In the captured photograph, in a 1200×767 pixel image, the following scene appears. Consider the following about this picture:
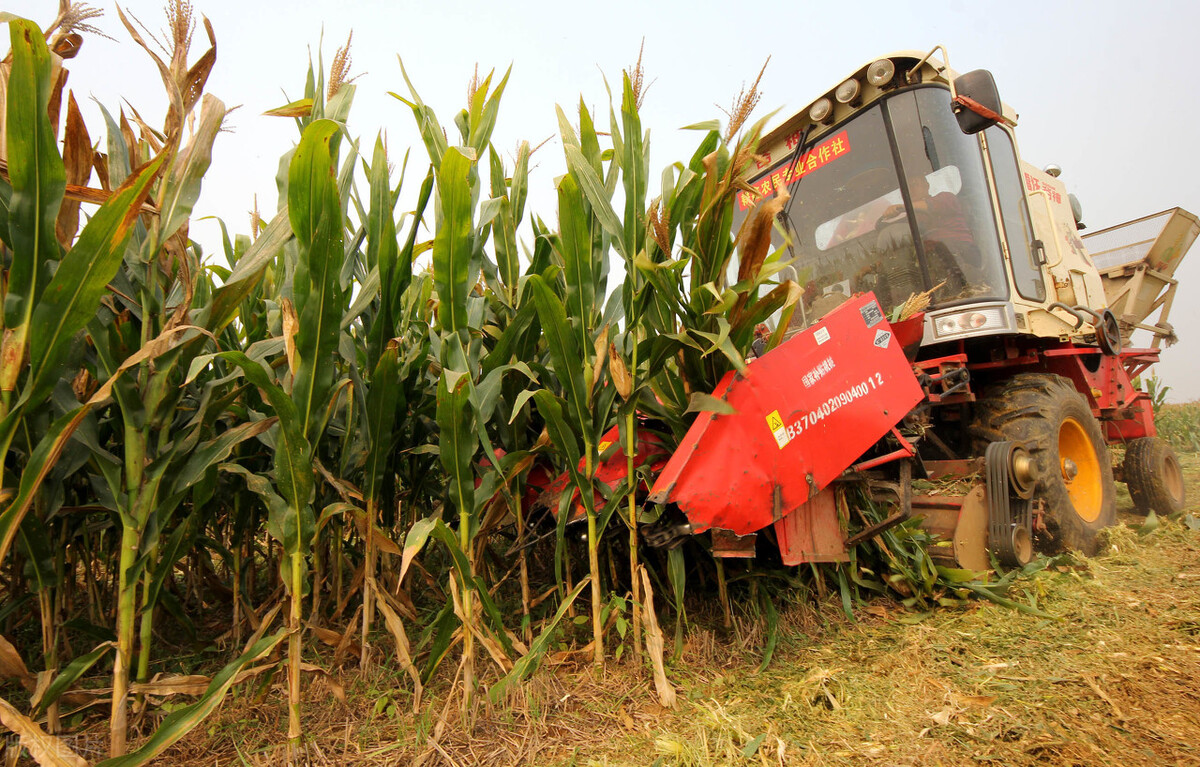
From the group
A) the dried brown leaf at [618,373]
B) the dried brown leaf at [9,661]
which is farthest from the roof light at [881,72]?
the dried brown leaf at [9,661]

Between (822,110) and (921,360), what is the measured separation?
59.7 inches

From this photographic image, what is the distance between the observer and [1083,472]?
370 centimetres

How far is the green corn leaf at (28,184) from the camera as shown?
1.26m

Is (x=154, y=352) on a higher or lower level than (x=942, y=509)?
higher

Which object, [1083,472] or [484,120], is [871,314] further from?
[1083,472]

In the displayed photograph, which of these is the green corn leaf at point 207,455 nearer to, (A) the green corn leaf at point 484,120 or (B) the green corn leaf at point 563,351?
(B) the green corn leaf at point 563,351

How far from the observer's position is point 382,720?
1728 mm

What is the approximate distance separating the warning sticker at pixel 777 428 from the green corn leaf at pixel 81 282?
1.71 meters

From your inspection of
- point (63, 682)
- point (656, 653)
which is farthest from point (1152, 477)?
point (63, 682)

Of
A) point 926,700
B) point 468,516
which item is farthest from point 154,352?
point 926,700

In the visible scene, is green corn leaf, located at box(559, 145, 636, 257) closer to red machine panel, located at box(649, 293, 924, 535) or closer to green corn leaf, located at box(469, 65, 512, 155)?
green corn leaf, located at box(469, 65, 512, 155)

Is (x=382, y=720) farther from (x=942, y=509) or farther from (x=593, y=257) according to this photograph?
(x=942, y=509)

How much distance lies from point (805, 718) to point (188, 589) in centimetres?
238

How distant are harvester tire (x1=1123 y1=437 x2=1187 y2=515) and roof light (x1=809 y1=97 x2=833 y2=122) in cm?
376
